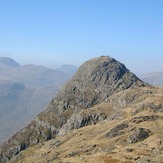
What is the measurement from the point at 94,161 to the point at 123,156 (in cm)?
1427

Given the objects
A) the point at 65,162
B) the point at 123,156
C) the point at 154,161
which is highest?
the point at 154,161

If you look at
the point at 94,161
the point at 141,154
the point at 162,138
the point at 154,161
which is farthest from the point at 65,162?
the point at 154,161

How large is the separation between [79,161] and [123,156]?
29.5 metres

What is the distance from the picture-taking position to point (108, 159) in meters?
162

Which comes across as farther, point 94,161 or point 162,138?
point 162,138

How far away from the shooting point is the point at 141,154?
168 m

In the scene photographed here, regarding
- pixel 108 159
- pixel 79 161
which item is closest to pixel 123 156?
pixel 108 159

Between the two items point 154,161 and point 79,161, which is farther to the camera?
point 79,161

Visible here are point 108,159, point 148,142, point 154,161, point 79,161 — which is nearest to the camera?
point 154,161

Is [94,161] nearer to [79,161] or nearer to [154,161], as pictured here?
[79,161]

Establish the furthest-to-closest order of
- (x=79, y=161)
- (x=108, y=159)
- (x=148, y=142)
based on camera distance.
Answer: (x=148, y=142)
(x=79, y=161)
(x=108, y=159)

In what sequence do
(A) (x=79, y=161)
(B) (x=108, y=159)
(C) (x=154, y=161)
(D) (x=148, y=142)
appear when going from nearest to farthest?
1. (C) (x=154, y=161)
2. (B) (x=108, y=159)
3. (A) (x=79, y=161)
4. (D) (x=148, y=142)

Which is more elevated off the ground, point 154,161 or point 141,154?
point 154,161

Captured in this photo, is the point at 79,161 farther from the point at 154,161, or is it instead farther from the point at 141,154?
the point at 154,161
